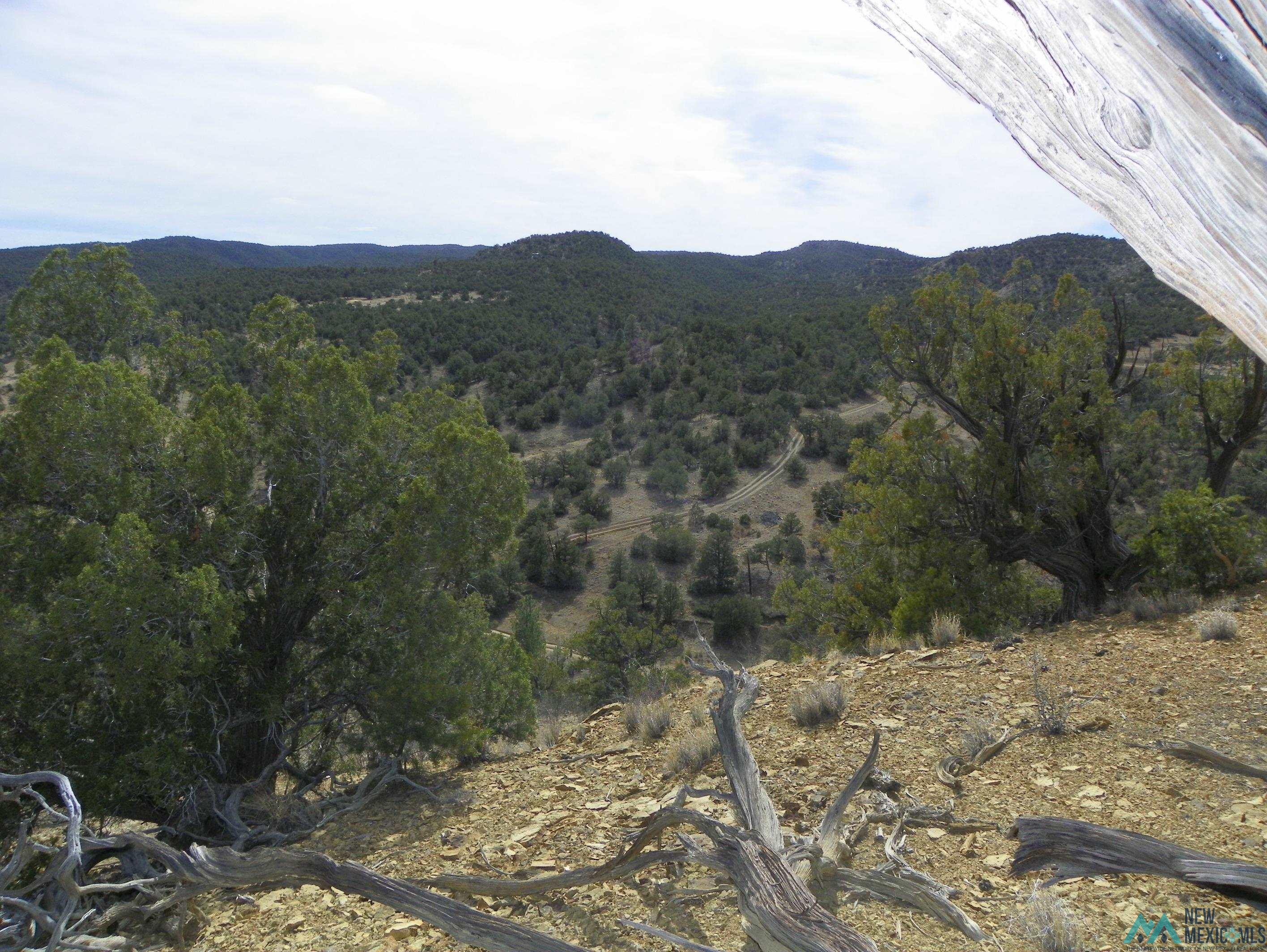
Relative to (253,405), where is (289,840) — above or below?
below

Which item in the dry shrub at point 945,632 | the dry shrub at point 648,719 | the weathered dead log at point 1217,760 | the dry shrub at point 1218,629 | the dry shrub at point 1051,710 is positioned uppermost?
the weathered dead log at point 1217,760

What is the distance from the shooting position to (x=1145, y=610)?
7.39 metres

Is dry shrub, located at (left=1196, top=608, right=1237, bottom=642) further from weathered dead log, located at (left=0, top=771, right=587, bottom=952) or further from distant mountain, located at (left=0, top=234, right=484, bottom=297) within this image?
distant mountain, located at (left=0, top=234, right=484, bottom=297)

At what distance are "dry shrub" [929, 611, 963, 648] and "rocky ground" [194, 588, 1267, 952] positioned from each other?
0.62 meters

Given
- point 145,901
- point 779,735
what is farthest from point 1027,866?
point 145,901

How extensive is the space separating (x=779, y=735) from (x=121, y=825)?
5.27m

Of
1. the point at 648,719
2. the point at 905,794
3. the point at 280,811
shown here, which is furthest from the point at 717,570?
the point at 905,794

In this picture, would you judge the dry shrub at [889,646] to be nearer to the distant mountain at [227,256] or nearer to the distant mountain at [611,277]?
the distant mountain at [611,277]

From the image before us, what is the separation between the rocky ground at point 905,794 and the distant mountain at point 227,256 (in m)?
38.0

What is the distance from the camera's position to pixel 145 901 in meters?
4.18

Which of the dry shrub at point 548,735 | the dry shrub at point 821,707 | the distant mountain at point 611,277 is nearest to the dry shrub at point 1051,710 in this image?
the dry shrub at point 821,707

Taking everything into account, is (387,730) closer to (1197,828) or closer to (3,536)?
(3,536)

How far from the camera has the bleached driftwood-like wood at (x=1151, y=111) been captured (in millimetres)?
1462

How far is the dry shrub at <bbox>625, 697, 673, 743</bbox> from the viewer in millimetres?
5914
